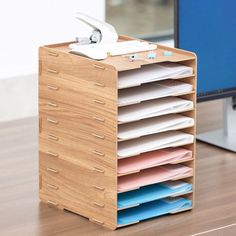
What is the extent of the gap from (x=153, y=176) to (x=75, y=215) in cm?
18

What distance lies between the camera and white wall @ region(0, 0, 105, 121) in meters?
3.19

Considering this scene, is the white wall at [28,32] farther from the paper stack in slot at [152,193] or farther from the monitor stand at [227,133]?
the paper stack in slot at [152,193]

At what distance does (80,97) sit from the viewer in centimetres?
202

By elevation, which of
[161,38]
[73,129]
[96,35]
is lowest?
[161,38]

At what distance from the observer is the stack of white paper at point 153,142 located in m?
2.01

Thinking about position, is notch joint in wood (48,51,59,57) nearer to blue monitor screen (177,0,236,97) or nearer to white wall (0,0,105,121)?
blue monitor screen (177,0,236,97)

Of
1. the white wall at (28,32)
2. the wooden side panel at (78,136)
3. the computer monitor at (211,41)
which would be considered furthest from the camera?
the white wall at (28,32)

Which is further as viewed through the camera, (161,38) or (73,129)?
(161,38)

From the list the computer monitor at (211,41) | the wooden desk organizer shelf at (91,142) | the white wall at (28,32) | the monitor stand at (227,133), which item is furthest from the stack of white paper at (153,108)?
the white wall at (28,32)

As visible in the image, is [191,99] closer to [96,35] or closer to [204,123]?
[96,35]

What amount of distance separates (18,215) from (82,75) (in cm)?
32

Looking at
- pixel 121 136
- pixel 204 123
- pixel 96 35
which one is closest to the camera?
pixel 121 136

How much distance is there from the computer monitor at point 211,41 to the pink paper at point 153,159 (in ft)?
1.06

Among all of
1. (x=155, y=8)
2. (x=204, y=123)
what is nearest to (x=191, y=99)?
(x=204, y=123)
